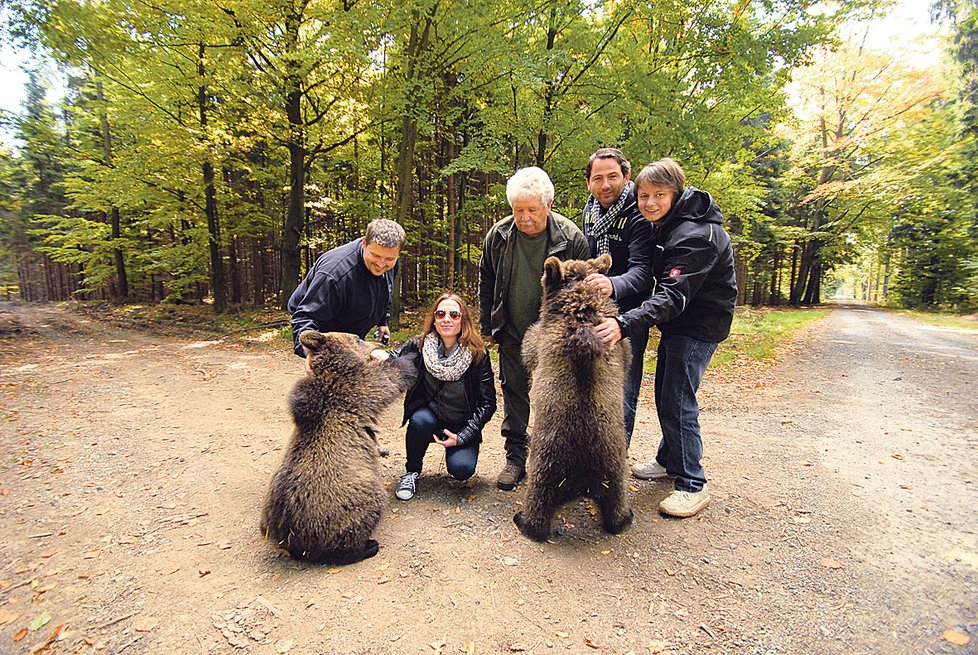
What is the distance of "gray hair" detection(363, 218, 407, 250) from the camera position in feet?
11.6

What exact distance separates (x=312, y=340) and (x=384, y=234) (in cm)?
106

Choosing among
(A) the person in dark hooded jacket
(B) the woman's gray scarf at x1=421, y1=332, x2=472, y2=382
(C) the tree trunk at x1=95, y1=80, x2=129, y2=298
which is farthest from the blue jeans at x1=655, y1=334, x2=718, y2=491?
(C) the tree trunk at x1=95, y1=80, x2=129, y2=298

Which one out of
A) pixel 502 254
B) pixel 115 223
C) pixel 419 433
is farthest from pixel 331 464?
pixel 115 223

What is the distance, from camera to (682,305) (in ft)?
9.84

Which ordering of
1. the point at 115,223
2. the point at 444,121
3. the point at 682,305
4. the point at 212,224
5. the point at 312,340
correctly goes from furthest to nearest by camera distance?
the point at 115,223
the point at 212,224
the point at 444,121
the point at 312,340
the point at 682,305

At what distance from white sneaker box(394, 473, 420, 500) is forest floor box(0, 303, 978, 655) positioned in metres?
0.09

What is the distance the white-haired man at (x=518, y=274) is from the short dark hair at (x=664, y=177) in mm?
717

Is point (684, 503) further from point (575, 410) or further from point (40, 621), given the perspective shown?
point (40, 621)

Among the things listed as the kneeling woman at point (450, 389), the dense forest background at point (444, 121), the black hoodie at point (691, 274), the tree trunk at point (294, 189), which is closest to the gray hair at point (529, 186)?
the black hoodie at point (691, 274)

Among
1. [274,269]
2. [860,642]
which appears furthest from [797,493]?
[274,269]

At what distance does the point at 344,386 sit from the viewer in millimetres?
3109

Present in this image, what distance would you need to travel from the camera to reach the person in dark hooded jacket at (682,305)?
3.01m

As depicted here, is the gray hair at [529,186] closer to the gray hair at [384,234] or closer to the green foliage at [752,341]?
the gray hair at [384,234]

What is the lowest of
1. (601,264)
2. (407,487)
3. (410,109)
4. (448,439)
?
(407,487)
